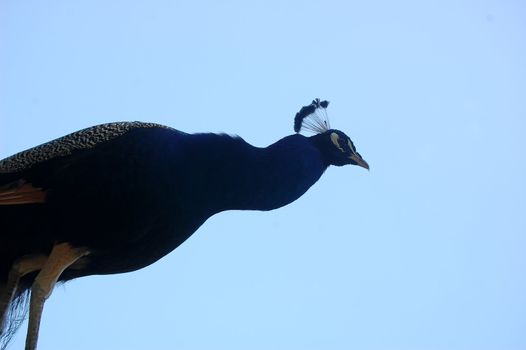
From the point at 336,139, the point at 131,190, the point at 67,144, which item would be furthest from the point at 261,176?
the point at 67,144

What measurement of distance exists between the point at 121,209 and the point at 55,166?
1.73 feet

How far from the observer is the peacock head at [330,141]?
609 cm

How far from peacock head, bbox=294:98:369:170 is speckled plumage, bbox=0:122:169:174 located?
115 centimetres

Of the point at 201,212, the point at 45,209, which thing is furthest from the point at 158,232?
the point at 45,209

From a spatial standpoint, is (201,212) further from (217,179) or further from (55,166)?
(55,166)

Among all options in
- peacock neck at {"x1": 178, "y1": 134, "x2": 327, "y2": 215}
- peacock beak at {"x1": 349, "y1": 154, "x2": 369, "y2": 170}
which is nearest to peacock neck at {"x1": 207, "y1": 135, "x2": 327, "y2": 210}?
peacock neck at {"x1": 178, "y1": 134, "x2": 327, "y2": 215}

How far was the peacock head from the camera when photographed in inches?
240

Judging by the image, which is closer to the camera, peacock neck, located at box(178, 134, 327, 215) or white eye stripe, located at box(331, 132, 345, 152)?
peacock neck, located at box(178, 134, 327, 215)

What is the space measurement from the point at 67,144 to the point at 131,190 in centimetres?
67

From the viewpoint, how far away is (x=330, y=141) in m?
6.14

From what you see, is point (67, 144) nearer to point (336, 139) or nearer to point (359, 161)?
point (336, 139)

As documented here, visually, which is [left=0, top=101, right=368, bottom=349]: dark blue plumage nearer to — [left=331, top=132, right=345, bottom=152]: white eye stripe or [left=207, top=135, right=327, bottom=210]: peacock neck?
[left=207, top=135, right=327, bottom=210]: peacock neck

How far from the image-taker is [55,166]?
533 cm

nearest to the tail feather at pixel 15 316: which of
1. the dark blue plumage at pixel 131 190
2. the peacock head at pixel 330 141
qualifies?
the dark blue plumage at pixel 131 190
